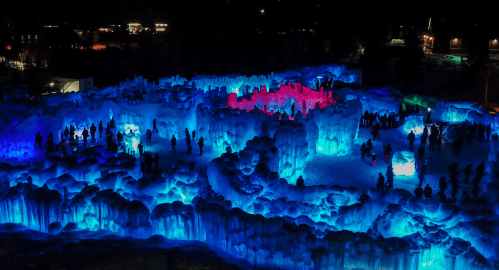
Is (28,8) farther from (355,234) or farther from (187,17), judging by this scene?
(355,234)

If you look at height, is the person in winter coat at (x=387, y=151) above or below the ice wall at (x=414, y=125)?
below

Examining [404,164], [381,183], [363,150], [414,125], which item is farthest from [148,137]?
[414,125]

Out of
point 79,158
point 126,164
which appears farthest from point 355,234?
point 79,158

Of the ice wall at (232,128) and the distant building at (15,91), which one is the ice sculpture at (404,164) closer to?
the ice wall at (232,128)

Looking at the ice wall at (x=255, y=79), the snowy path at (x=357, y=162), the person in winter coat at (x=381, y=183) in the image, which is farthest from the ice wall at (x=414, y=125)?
the ice wall at (x=255, y=79)

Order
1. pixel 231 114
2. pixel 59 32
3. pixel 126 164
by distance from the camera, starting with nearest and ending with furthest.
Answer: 1. pixel 126 164
2. pixel 231 114
3. pixel 59 32

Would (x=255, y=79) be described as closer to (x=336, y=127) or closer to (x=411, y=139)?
(x=336, y=127)

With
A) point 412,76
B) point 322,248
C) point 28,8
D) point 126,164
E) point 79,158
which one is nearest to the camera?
point 322,248
